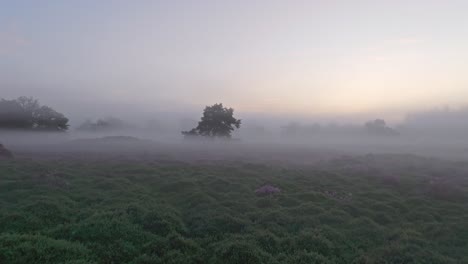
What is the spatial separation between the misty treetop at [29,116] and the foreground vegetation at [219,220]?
2930 inches

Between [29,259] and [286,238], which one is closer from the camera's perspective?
[29,259]

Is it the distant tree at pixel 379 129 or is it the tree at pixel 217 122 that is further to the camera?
the distant tree at pixel 379 129

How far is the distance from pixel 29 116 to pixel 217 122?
51052 mm

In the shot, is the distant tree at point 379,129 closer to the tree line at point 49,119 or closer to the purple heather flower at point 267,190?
the tree line at point 49,119

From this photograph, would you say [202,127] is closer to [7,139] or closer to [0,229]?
[7,139]

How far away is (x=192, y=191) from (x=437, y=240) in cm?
Answer: 1568

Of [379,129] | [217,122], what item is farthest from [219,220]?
[379,129]

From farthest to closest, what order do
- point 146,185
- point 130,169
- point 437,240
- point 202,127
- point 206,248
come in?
point 202,127 < point 130,169 < point 146,185 < point 437,240 < point 206,248

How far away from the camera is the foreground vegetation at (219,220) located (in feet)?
46.7

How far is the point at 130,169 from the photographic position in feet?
121

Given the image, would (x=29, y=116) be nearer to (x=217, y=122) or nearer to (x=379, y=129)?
(x=217, y=122)

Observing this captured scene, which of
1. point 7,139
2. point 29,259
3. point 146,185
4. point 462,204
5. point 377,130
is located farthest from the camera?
point 377,130

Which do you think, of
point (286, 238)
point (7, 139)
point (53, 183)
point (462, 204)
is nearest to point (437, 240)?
point (286, 238)

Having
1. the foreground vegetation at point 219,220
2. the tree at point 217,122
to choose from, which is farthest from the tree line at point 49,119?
the foreground vegetation at point 219,220
